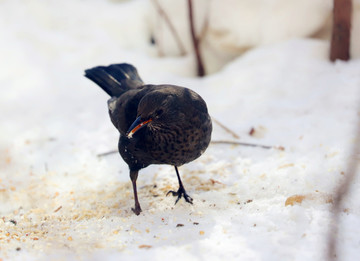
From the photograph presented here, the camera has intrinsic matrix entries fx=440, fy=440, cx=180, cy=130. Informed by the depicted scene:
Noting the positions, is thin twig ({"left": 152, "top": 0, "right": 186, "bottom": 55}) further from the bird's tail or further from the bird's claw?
the bird's claw

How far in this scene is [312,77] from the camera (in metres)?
4.82

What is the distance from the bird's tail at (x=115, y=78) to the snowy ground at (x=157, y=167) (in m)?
0.76

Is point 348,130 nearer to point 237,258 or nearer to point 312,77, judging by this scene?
point 312,77

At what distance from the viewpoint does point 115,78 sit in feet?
12.2

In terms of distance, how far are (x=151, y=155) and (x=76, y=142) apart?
5.75 ft

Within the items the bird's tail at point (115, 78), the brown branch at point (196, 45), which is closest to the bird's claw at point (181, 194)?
the bird's tail at point (115, 78)

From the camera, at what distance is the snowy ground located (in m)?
2.41

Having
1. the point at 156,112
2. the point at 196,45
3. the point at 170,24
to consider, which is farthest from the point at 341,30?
the point at 156,112

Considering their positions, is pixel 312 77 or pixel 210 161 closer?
pixel 210 161

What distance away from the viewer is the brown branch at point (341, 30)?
180 inches

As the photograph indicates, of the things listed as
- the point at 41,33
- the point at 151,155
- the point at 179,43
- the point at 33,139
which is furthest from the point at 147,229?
the point at 41,33

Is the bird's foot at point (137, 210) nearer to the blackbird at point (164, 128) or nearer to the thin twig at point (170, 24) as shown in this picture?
the blackbird at point (164, 128)

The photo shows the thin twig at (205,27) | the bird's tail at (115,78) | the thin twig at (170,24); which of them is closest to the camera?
the bird's tail at (115,78)

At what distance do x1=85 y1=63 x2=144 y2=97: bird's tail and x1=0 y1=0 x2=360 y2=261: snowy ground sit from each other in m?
0.76
